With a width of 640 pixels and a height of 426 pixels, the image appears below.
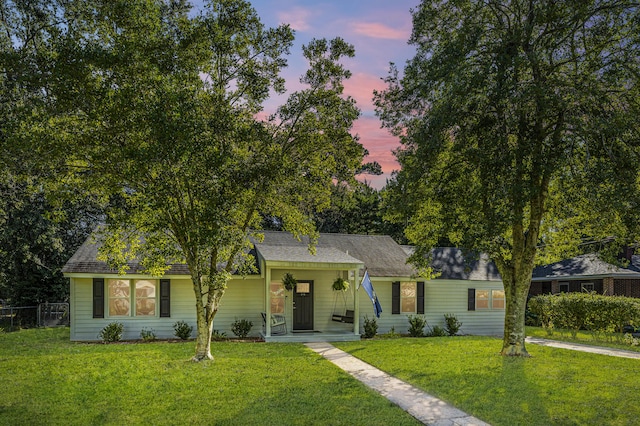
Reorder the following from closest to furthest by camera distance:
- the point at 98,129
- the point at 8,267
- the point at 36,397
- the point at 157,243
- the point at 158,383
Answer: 1. the point at 36,397
2. the point at 158,383
3. the point at 98,129
4. the point at 157,243
5. the point at 8,267

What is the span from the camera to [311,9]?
1130cm

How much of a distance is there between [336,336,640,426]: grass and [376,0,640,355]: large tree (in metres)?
1.55

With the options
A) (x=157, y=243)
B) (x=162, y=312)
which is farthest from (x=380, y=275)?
(x=157, y=243)

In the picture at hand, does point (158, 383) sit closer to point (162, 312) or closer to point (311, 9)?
point (162, 312)

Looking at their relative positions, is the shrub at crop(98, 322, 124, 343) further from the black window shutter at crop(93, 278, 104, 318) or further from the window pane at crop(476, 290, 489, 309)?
the window pane at crop(476, 290, 489, 309)

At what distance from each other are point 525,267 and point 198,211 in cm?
869

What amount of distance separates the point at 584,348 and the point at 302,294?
971cm

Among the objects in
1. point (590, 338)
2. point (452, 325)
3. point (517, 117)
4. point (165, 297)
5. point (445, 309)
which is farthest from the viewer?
point (445, 309)

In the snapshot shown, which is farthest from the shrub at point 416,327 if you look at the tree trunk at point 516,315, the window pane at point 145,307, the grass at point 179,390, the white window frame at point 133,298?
the window pane at point 145,307

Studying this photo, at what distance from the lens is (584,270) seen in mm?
24469

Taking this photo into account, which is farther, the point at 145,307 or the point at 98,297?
the point at 145,307

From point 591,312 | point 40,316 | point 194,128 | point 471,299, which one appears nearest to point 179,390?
point 194,128

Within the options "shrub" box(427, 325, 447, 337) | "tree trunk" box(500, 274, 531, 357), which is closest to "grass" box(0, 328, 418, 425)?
"tree trunk" box(500, 274, 531, 357)

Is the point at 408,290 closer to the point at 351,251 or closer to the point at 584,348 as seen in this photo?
the point at 351,251
